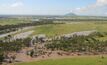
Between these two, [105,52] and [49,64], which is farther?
[105,52]

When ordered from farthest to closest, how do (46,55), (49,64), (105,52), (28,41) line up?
(28,41)
(105,52)
(46,55)
(49,64)

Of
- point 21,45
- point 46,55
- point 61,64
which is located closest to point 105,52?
point 46,55

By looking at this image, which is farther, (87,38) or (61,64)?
(87,38)

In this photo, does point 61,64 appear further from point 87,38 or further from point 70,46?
point 87,38

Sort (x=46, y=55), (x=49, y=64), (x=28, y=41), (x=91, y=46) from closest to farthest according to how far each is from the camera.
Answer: (x=49, y=64)
(x=46, y=55)
(x=91, y=46)
(x=28, y=41)

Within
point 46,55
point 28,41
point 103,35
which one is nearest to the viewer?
point 46,55

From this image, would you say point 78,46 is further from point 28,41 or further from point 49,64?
point 49,64

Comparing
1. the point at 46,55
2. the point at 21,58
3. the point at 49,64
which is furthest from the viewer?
the point at 46,55

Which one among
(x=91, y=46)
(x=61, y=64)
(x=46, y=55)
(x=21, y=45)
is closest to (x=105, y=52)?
(x=91, y=46)
